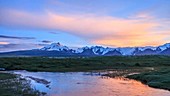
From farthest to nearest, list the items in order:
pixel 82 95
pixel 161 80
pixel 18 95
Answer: pixel 161 80
pixel 82 95
pixel 18 95

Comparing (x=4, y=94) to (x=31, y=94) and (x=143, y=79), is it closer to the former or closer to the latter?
(x=31, y=94)

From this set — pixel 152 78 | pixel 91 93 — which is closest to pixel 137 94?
pixel 91 93

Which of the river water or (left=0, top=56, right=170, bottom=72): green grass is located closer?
the river water

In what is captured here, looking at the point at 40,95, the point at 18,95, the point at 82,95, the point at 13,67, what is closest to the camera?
the point at 18,95

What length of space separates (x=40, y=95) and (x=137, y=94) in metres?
12.7

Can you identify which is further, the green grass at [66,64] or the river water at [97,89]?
the green grass at [66,64]

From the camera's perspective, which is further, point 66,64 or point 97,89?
point 66,64

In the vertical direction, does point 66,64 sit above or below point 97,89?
above

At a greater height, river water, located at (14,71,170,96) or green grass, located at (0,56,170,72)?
green grass, located at (0,56,170,72)

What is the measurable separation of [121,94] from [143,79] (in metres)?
22.9

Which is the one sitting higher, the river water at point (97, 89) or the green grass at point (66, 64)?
the green grass at point (66, 64)

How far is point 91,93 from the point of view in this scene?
40.5 meters

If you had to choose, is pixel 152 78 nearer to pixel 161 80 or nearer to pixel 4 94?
pixel 161 80

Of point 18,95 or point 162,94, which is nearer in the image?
point 18,95
